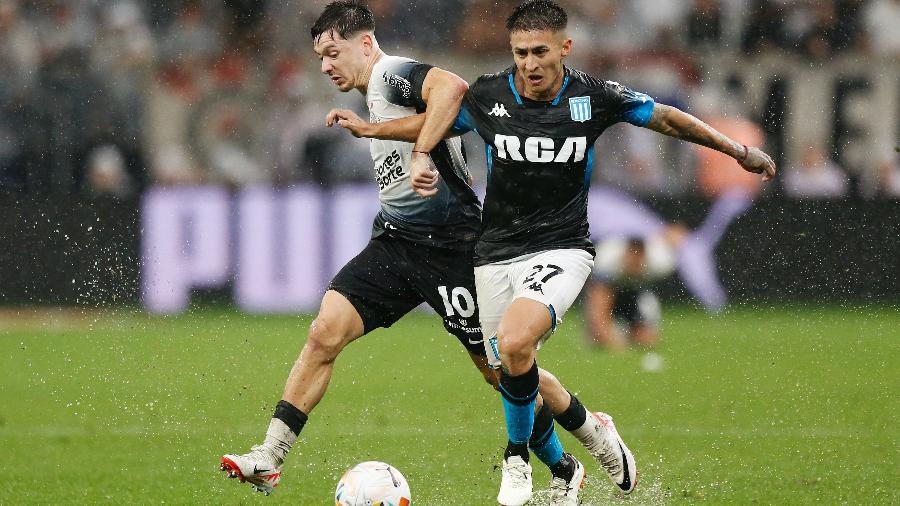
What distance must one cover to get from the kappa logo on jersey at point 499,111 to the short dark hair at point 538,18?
0.36 metres

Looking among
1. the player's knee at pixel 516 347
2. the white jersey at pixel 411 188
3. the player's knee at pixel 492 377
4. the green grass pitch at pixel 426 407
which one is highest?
the white jersey at pixel 411 188

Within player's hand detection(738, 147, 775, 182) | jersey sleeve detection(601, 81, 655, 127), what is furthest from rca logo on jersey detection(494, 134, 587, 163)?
player's hand detection(738, 147, 775, 182)

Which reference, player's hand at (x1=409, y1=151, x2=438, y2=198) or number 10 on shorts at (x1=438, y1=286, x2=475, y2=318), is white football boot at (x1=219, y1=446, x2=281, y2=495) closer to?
number 10 on shorts at (x1=438, y1=286, x2=475, y2=318)

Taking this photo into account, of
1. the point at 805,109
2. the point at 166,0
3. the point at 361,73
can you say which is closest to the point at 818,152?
the point at 805,109

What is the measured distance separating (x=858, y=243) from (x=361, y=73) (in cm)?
884

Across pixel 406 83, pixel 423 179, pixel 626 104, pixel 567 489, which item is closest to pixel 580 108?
pixel 626 104

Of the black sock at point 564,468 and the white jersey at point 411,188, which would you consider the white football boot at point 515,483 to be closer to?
the black sock at point 564,468

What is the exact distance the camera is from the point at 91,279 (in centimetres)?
1494

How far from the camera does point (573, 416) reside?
22.7ft

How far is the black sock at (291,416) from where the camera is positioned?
265 inches

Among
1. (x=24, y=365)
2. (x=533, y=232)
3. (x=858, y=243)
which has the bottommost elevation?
(x=24, y=365)

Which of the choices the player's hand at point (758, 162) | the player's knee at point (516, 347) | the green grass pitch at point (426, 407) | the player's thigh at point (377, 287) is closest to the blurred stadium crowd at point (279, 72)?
the green grass pitch at point (426, 407)

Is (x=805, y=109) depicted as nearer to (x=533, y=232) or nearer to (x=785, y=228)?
(x=785, y=228)

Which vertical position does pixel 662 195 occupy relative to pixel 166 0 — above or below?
below
